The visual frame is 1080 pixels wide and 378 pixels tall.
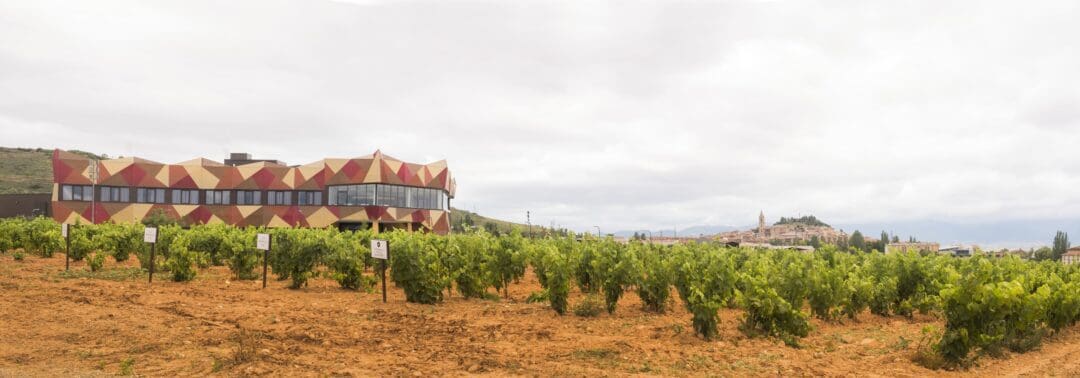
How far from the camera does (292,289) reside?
17281 millimetres

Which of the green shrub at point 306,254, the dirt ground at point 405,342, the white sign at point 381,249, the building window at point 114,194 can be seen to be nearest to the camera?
the dirt ground at point 405,342

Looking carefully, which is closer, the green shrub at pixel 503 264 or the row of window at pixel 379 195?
the green shrub at pixel 503 264

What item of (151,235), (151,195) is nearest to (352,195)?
(151,195)

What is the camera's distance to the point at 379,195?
5894cm

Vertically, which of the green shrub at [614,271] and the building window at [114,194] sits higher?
the building window at [114,194]

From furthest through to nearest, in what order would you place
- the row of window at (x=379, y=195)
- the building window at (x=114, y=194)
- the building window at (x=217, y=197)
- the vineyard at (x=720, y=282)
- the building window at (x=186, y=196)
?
the building window at (x=217, y=197) < the building window at (x=186, y=196) < the building window at (x=114, y=194) < the row of window at (x=379, y=195) < the vineyard at (x=720, y=282)

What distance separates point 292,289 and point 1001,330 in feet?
50.5

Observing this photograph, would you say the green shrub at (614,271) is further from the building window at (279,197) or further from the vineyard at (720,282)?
the building window at (279,197)

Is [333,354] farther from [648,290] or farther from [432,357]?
[648,290]

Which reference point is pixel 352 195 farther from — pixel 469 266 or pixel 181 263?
pixel 469 266

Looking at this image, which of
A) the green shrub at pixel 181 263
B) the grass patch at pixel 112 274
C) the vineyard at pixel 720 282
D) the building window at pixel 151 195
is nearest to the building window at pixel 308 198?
the building window at pixel 151 195

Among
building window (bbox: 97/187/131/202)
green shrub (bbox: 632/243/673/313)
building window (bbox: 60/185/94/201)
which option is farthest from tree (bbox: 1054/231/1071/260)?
building window (bbox: 60/185/94/201)

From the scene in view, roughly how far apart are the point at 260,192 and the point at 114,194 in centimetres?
1287

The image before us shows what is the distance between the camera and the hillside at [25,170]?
95.9 metres
